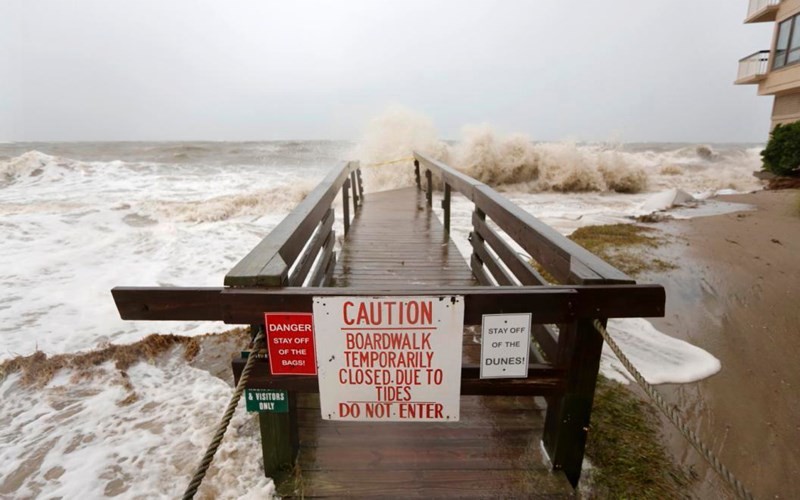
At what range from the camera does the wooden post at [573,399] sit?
1.84 meters

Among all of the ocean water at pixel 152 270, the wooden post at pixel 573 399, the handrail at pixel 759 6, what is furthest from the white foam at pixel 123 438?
the handrail at pixel 759 6

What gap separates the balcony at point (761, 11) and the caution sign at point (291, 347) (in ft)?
90.3

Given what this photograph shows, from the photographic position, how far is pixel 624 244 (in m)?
7.59

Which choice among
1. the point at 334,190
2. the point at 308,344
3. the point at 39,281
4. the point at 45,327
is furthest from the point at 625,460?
the point at 39,281

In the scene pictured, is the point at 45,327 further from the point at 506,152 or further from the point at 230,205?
the point at 506,152

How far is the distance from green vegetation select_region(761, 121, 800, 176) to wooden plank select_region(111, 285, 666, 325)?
19.5 metres

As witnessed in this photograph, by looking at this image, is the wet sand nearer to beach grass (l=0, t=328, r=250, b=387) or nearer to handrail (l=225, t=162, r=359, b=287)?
handrail (l=225, t=162, r=359, b=287)

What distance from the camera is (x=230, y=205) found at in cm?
1473

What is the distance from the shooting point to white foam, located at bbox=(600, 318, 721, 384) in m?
3.60

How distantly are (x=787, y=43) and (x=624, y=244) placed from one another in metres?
19.4

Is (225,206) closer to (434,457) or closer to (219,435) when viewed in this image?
(434,457)

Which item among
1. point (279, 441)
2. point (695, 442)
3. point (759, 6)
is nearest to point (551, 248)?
point (695, 442)

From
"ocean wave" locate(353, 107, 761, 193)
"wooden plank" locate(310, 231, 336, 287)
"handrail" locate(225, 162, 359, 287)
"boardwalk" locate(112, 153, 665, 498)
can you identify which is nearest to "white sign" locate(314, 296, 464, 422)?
"boardwalk" locate(112, 153, 665, 498)

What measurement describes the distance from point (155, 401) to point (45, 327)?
9.70 feet
